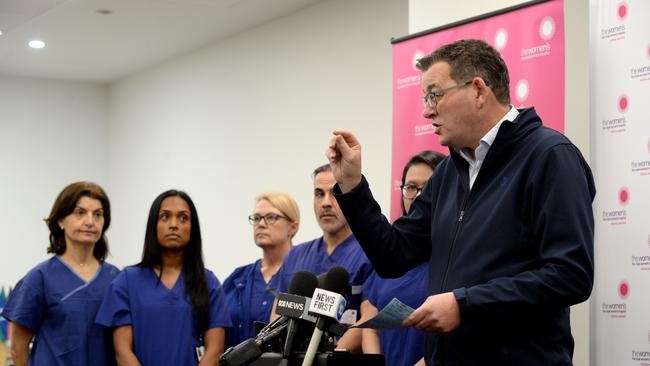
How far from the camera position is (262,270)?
4.38 meters

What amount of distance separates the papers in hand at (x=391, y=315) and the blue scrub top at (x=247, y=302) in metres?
2.13

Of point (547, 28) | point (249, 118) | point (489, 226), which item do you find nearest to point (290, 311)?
point (489, 226)

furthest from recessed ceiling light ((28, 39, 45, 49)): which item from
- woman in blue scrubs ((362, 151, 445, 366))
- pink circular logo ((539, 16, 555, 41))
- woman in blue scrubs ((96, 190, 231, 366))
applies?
pink circular logo ((539, 16, 555, 41))

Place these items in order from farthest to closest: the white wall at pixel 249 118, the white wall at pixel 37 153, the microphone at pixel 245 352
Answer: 1. the white wall at pixel 37 153
2. the white wall at pixel 249 118
3. the microphone at pixel 245 352

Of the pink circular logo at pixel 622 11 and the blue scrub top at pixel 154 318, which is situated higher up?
the pink circular logo at pixel 622 11

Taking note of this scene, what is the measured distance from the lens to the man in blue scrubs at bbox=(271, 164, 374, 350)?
3689 mm

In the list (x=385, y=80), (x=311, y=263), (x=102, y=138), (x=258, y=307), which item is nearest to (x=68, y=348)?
(x=258, y=307)

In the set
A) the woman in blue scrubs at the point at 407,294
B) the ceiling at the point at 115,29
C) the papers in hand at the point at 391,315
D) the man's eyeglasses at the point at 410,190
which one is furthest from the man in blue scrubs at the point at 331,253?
the ceiling at the point at 115,29

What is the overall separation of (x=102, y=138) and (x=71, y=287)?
690 cm

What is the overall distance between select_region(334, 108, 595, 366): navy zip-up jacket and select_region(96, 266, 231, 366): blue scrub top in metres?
1.86

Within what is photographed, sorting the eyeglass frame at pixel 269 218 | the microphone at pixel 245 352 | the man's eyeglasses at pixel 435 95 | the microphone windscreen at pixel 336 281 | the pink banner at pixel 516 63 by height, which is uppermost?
the pink banner at pixel 516 63

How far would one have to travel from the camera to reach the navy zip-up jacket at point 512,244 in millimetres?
1956

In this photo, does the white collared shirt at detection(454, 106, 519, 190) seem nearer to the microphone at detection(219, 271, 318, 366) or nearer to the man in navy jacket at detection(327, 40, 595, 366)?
the man in navy jacket at detection(327, 40, 595, 366)

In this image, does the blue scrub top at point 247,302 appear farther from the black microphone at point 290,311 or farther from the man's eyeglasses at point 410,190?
the black microphone at point 290,311
